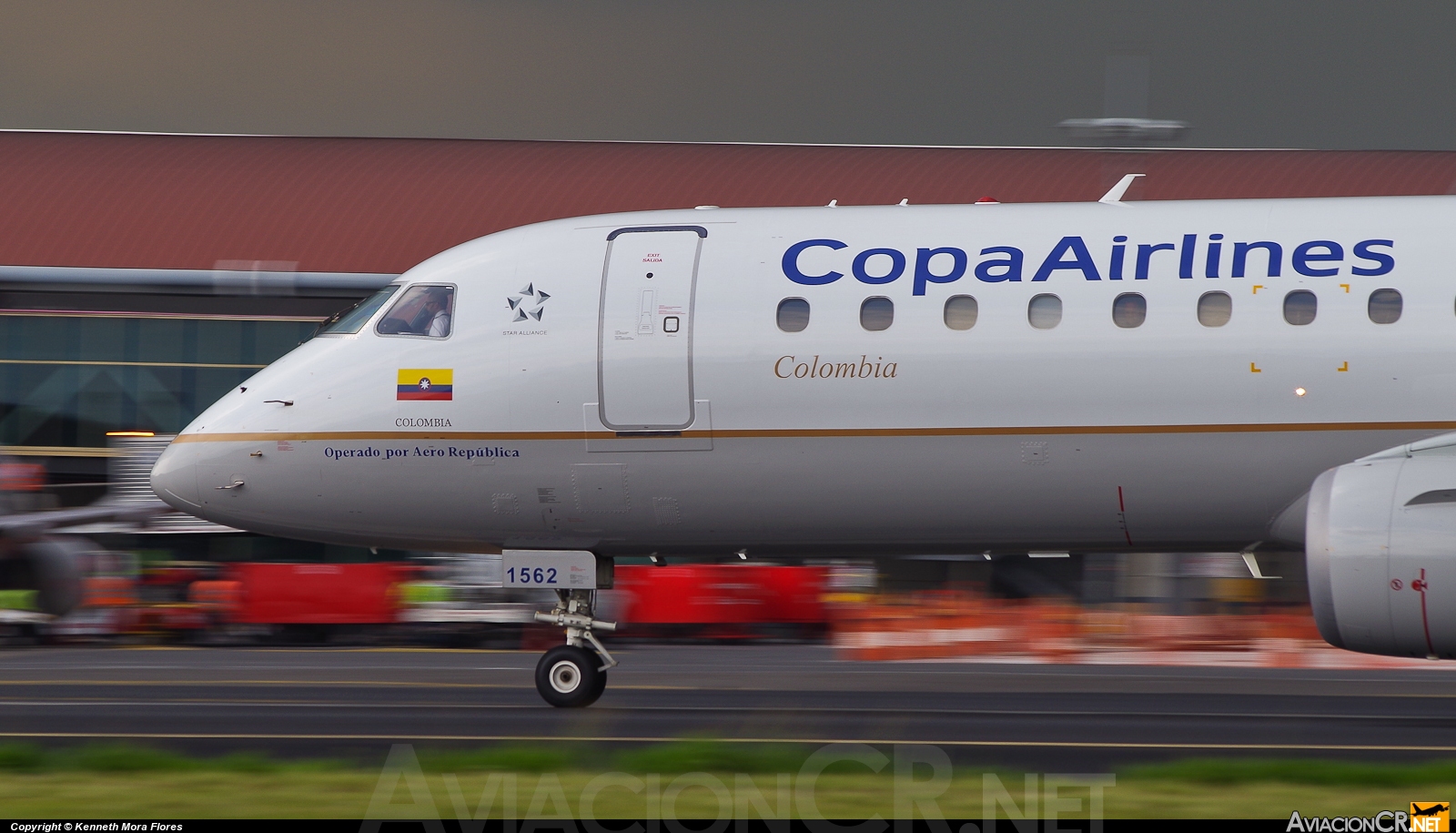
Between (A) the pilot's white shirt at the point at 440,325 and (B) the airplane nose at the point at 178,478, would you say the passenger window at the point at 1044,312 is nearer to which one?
(A) the pilot's white shirt at the point at 440,325

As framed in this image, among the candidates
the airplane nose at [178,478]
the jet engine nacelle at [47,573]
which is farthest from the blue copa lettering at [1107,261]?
the jet engine nacelle at [47,573]

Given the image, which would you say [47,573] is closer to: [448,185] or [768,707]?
[768,707]

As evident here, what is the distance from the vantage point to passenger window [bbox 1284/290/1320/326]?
10.6 meters

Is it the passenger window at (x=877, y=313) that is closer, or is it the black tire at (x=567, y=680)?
the passenger window at (x=877, y=313)

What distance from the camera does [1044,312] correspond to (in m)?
10.9

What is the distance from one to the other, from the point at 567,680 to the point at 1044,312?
15.0ft

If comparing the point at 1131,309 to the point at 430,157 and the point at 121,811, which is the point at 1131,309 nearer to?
the point at 121,811

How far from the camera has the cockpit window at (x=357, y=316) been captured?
40.5 ft

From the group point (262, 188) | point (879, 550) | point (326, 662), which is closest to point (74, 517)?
point (326, 662)

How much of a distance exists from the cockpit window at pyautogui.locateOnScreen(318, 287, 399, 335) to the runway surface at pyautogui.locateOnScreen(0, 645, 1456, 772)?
9.78 feet

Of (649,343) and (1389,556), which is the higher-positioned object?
(649,343)

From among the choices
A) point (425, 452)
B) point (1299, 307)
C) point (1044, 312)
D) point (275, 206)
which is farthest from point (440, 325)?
point (275, 206)

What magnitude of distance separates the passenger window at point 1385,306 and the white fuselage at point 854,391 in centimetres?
4

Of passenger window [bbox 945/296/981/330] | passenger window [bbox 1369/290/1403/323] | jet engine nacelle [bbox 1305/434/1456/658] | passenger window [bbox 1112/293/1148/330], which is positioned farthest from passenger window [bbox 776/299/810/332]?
passenger window [bbox 1369/290/1403/323]
